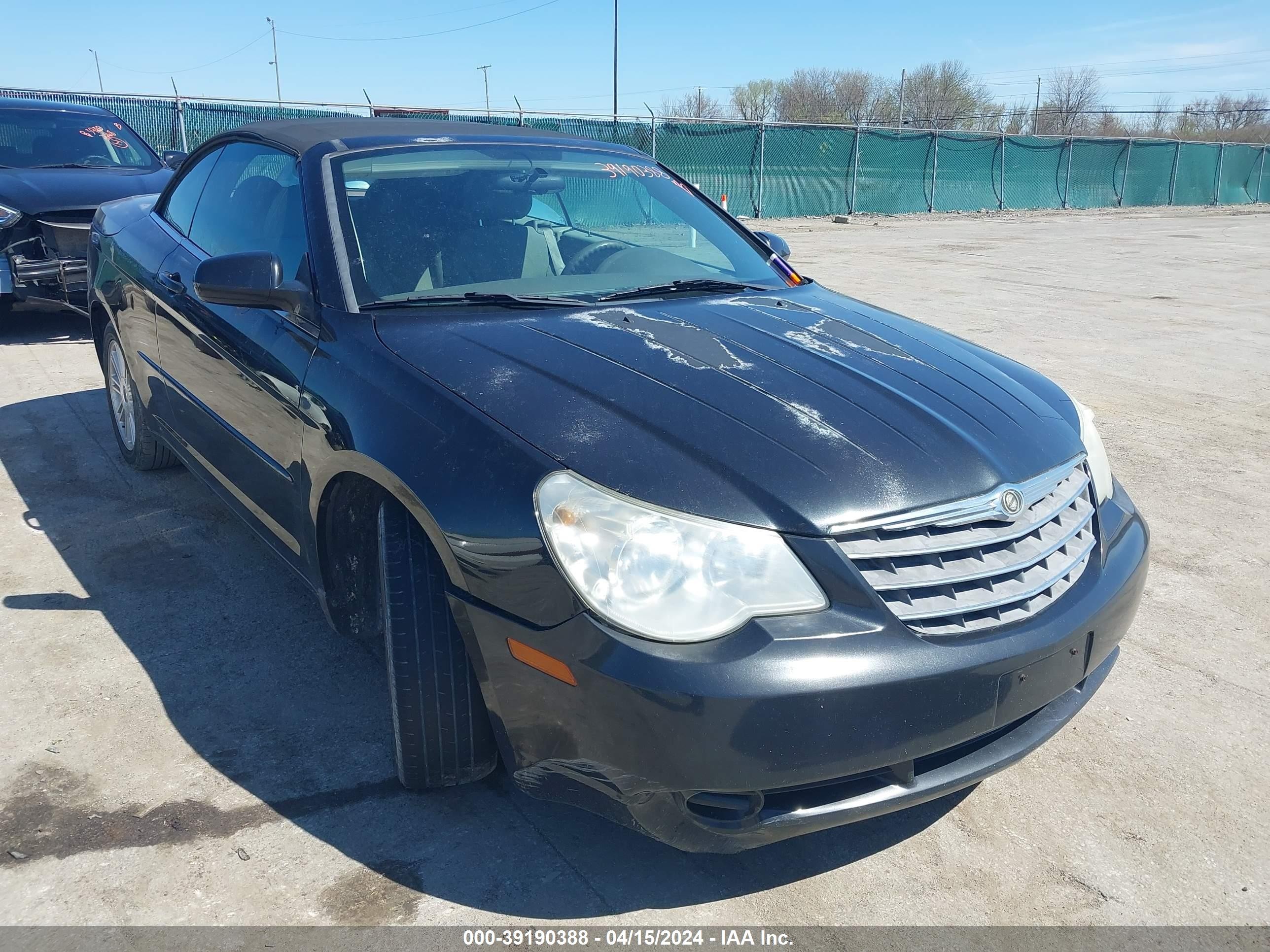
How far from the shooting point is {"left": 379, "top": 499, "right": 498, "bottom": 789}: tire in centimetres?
222

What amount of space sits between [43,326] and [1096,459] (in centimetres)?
844

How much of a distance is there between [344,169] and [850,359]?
1624 mm

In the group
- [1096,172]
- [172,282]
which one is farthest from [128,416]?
[1096,172]

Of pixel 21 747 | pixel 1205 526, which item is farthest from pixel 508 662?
pixel 1205 526

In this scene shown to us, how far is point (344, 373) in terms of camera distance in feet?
8.32

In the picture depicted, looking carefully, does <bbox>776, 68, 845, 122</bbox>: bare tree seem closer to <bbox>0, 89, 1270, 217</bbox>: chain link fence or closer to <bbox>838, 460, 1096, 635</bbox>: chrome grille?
<bbox>0, 89, 1270, 217</bbox>: chain link fence

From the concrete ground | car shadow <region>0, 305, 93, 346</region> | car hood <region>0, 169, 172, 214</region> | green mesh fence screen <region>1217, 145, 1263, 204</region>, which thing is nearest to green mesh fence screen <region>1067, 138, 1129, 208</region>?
green mesh fence screen <region>1217, 145, 1263, 204</region>

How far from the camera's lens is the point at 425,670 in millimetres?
2219

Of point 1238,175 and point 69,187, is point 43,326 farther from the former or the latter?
point 1238,175

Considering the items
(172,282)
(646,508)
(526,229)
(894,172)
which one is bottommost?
(894,172)

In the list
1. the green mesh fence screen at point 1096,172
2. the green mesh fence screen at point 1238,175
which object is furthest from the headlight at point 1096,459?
the green mesh fence screen at point 1238,175

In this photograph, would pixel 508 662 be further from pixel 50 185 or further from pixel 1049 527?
pixel 50 185

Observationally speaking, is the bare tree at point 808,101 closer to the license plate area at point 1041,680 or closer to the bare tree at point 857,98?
the bare tree at point 857,98

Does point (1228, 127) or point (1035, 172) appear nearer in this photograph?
point (1035, 172)
